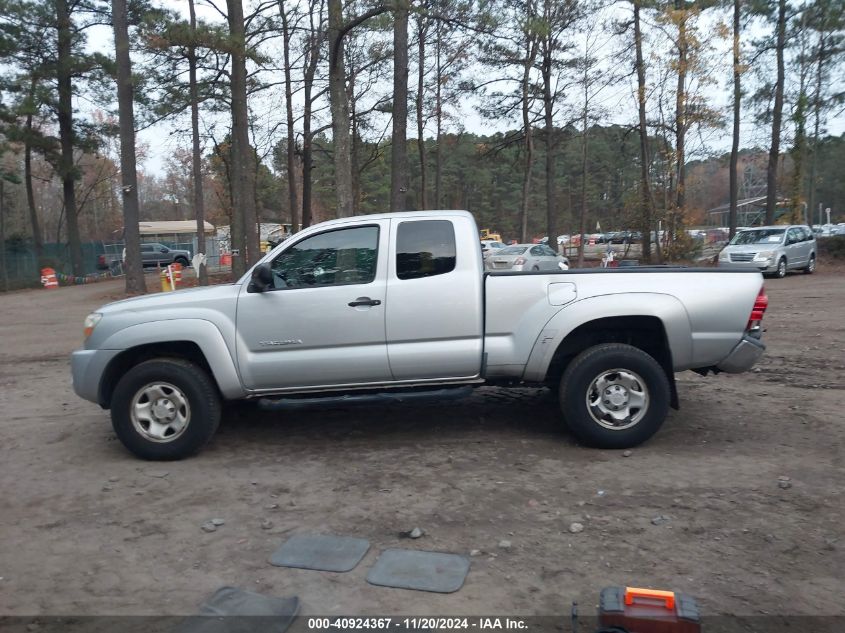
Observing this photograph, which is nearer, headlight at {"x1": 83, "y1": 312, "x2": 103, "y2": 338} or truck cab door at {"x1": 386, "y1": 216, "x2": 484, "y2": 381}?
truck cab door at {"x1": 386, "y1": 216, "x2": 484, "y2": 381}

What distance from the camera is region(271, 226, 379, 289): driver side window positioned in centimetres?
602

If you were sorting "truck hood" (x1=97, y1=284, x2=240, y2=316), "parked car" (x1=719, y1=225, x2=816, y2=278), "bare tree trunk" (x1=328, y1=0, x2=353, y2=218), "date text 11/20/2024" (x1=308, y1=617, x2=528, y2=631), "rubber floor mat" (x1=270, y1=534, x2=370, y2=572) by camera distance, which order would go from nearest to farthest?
"date text 11/20/2024" (x1=308, y1=617, x2=528, y2=631)
"rubber floor mat" (x1=270, y1=534, x2=370, y2=572)
"truck hood" (x1=97, y1=284, x2=240, y2=316)
"bare tree trunk" (x1=328, y1=0, x2=353, y2=218)
"parked car" (x1=719, y1=225, x2=816, y2=278)

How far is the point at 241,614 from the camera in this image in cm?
356

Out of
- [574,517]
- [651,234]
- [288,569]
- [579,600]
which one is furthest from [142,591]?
[651,234]

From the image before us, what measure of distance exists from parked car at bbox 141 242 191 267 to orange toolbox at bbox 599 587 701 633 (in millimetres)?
45839

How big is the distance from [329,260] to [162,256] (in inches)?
1724

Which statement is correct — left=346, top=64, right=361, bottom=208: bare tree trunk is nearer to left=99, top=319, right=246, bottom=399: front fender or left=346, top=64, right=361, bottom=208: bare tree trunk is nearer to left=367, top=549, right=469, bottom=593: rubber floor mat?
left=99, top=319, right=246, bottom=399: front fender

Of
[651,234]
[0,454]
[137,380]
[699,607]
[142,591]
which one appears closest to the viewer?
[699,607]

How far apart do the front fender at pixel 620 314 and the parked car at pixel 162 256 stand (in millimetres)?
43378

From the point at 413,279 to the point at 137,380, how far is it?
2.38m

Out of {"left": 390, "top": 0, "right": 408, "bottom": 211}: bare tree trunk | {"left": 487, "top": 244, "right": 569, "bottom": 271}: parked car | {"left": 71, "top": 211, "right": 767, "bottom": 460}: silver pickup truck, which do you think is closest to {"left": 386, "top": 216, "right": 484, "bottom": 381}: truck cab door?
{"left": 71, "top": 211, "right": 767, "bottom": 460}: silver pickup truck

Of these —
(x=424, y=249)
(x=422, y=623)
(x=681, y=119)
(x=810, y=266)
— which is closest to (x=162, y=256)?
(x=681, y=119)

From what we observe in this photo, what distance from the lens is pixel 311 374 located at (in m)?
5.89

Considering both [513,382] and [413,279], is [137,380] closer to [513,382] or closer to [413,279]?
[413,279]
